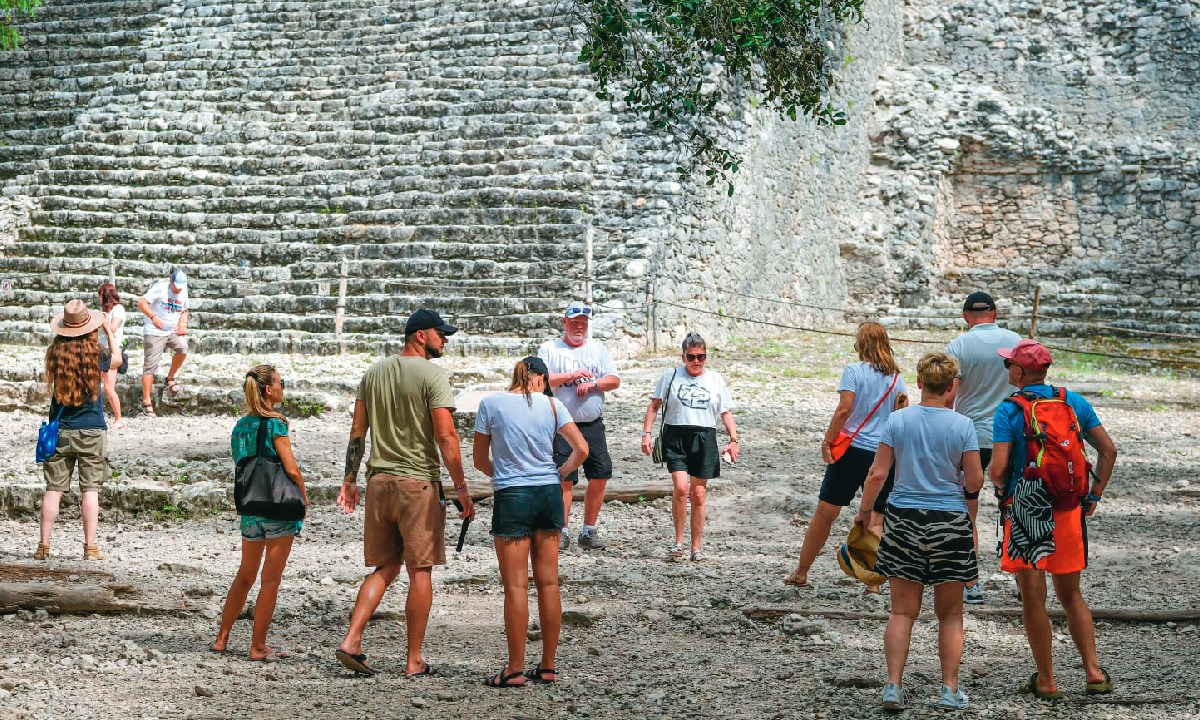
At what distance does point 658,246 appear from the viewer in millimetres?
14664

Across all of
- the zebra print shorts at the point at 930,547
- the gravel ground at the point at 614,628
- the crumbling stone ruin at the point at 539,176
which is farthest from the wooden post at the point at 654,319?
the zebra print shorts at the point at 930,547

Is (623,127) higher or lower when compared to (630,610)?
higher

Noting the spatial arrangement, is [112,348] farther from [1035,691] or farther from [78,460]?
[1035,691]

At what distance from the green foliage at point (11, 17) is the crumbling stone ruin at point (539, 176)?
0.48m

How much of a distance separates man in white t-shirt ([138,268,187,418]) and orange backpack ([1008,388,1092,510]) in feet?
27.7

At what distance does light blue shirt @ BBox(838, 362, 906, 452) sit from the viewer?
→ 6.01m

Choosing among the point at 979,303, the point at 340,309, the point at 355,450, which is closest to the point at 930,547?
the point at 979,303

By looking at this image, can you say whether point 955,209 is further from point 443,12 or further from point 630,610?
point 630,610

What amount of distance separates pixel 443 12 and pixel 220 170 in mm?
4239

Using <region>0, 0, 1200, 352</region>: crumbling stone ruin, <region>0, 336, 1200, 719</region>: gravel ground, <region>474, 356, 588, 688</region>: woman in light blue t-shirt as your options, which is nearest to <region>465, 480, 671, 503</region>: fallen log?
<region>0, 336, 1200, 719</region>: gravel ground

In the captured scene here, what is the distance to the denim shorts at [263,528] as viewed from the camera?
509 centimetres

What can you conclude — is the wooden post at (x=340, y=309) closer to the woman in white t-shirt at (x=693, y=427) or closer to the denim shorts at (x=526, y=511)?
the woman in white t-shirt at (x=693, y=427)

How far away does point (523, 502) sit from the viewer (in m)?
4.88

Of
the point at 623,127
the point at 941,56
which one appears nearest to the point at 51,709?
the point at 623,127
